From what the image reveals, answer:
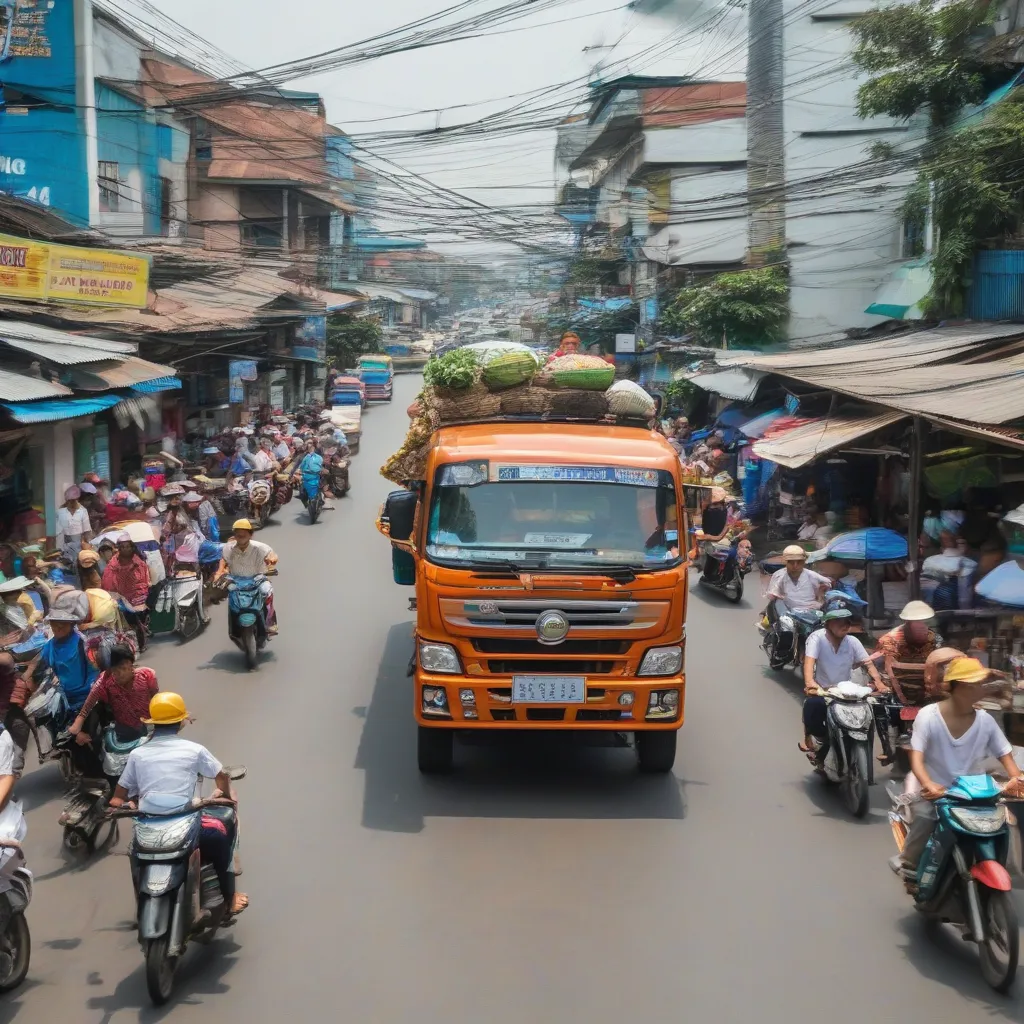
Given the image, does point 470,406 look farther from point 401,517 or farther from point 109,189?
point 109,189

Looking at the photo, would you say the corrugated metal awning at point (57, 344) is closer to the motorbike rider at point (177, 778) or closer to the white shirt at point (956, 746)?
the motorbike rider at point (177, 778)

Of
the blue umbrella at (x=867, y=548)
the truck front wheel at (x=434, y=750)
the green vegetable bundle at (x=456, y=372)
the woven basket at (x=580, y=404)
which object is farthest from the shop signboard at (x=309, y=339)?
the truck front wheel at (x=434, y=750)

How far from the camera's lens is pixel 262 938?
614 cm

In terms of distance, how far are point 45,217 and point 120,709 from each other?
15469mm

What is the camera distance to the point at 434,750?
863cm

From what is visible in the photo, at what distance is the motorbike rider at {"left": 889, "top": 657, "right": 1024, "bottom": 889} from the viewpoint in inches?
237

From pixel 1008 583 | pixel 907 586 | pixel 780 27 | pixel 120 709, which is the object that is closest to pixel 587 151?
pixel 780 27

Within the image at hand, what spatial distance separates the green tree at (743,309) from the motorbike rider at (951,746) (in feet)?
90.3

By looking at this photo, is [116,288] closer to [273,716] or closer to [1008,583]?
[273,716]

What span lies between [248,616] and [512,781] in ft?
14.5

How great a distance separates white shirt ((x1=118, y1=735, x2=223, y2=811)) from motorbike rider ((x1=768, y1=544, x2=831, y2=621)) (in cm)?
721

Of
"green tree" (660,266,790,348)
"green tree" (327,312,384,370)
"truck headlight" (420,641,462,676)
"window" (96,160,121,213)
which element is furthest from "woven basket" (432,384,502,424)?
"green tree" (327,312,384,370)

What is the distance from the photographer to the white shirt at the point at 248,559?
488 inches

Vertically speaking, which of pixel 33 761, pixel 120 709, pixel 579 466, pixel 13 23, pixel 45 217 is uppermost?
pixel 13 23
